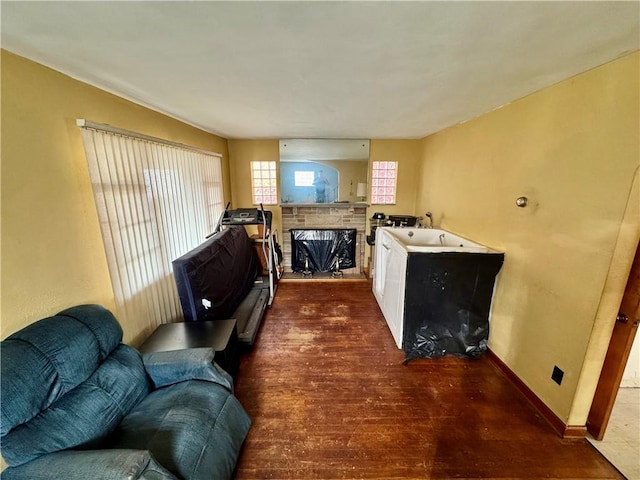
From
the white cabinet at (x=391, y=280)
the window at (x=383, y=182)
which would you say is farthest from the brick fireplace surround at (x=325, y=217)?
the white cabinet at (x=391, y=280)

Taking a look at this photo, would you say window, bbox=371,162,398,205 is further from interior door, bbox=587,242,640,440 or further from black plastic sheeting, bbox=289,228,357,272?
interior door, bbox=587,242,640,440

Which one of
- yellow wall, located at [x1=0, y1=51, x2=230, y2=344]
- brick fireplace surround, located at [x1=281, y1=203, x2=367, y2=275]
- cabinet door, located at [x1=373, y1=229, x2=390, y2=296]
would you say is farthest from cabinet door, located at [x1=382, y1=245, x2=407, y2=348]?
yellow wall, located at [x1=0, y1=51, x2=230, y2=344]

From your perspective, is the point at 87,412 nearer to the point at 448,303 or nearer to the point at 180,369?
the point at 180,369

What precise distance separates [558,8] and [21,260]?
2516 mm

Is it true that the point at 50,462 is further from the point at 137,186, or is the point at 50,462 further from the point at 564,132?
the point at 564,132

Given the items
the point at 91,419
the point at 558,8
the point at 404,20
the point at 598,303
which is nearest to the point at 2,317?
the point at 91,419

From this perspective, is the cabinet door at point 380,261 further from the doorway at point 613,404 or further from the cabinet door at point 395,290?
the doorway at point 613,404

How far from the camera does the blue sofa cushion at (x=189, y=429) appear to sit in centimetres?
117

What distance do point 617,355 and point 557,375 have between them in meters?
0.35

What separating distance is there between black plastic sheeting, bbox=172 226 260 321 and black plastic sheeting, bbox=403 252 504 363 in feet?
5.89

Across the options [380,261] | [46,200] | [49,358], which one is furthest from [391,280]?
[46,200]

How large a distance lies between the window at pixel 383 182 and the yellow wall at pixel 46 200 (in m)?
3.55

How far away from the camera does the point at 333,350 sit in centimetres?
251

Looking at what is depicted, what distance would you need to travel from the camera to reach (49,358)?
1.14 metres
